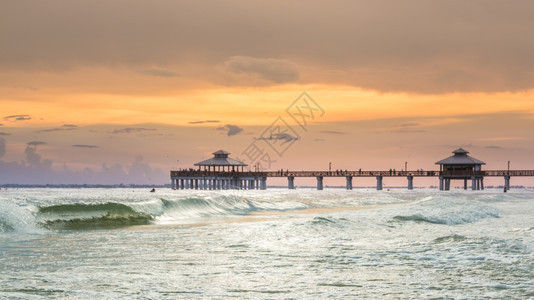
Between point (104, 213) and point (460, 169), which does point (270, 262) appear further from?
point (460, 169)

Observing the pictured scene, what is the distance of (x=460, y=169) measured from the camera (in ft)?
333

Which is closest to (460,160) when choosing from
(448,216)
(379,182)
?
(379,182)

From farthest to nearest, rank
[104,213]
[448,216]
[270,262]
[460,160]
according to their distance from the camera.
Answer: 1. [460,160]
2. [104,213]
3. [448,216]
4. [270,262]

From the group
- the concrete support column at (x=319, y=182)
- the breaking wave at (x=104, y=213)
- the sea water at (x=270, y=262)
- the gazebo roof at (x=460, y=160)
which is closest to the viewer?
the sea water at (x=270, y=262)

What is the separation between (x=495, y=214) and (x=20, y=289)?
22.2 m

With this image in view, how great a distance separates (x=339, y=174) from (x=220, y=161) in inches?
925

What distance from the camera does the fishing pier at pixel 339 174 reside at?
332ft

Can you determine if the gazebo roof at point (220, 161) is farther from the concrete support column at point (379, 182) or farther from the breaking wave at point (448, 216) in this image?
the breaking wave at point (448, 216)

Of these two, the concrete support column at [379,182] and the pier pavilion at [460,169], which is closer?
the pier pavilion at [460,169]

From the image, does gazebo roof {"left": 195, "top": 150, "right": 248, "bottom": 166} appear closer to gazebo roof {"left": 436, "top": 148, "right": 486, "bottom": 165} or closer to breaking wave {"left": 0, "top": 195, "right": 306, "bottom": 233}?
gazebo roof {"left": 436, "top": 148, "right": 486, "bottom": 165}

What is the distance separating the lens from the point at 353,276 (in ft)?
30.8

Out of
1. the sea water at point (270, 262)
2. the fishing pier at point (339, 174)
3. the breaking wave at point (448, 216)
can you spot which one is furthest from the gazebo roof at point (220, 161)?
the sea water at point (270, 262)

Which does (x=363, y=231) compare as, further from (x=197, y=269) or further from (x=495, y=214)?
(x=495, y=214)

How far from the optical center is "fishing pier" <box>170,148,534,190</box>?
101312mm
